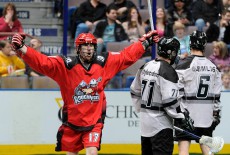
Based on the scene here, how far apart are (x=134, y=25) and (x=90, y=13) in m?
0.77

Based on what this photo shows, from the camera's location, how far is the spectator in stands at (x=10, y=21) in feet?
39.4

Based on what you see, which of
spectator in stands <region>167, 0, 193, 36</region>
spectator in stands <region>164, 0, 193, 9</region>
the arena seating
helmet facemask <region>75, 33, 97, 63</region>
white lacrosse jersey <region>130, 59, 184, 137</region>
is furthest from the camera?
spectator in stands <region>164, 0, 193, 9</region>

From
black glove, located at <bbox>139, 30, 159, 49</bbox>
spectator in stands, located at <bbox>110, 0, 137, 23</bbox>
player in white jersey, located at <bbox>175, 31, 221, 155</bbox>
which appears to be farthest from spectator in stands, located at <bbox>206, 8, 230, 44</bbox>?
black glove, located at <bbox>139, 30, 159, 49</bbox>

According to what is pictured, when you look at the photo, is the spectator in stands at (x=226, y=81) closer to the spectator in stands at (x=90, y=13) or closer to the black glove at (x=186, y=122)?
the spectator in stands at (x=90, y=13)

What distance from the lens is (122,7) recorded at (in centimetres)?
1309

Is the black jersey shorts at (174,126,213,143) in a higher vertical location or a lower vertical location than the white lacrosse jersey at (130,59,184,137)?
lower

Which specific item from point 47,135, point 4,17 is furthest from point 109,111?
point 4,17

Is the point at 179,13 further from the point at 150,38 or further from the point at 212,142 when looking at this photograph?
the point at 212,142

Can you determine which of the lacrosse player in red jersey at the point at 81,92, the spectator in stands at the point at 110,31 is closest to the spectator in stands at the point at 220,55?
the spectator in stands at the point at 110,31

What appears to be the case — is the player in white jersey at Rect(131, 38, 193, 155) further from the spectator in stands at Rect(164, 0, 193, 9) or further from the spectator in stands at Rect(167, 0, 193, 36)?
the spectator in stands at Rect(164, 0, 193, 9)

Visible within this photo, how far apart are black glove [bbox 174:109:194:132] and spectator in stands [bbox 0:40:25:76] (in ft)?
10.7

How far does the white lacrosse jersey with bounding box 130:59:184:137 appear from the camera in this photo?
27.4 ft

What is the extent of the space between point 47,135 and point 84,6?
8.52 feet

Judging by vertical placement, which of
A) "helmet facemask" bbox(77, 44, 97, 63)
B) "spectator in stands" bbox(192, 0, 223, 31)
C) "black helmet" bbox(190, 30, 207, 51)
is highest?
"spectator in stands" bbox(192, 0, 223, 31)
